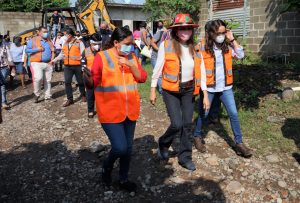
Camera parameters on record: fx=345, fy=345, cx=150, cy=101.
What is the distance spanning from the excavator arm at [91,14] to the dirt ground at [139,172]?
8.97m

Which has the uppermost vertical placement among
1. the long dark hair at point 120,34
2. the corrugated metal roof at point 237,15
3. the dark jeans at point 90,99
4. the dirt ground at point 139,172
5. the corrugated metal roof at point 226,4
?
the corrugated metal roof at point 226,4

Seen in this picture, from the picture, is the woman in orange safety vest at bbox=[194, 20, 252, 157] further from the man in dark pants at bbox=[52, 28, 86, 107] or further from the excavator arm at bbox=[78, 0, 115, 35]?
the excavator arm at bbox=[78, 0, 115, 35]

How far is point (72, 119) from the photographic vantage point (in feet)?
24.8

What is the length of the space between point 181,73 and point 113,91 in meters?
1.00

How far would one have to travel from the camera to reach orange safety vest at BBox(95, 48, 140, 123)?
3771 millimetres

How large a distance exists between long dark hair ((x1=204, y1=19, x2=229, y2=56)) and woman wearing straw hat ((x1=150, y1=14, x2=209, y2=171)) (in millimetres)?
424

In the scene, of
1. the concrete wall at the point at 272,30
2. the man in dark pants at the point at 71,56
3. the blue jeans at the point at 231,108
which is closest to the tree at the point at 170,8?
the concrete wall at the point at 272,30

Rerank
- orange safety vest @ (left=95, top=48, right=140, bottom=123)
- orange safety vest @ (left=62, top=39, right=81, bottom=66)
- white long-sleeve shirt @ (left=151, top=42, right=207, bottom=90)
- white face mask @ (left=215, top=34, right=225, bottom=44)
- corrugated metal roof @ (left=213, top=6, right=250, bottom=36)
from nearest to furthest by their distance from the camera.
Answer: orange safety vest @ (left=95, top=48, right=140, bottom=123) → white long-sleeve shirt @ (left=151, top=42, right=207, bottom=90) → white face mask @ (left=215, top=34, right=225, bottom=44) → orange safety vest @ (left=62, top=39, right=81, bottom=66) → corrugated metal roof @ (left=213, top=6, right=250, bottom=36)

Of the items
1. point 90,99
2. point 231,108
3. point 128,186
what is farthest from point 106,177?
point 90,99

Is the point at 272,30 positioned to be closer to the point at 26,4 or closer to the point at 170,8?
the point at 170,8

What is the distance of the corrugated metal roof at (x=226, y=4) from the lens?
12.3 meters

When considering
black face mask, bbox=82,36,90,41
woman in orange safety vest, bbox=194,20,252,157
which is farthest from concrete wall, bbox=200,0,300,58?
woman in orange safety vest, bbox=194,20,252,157

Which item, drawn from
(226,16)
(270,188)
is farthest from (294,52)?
(270,188)

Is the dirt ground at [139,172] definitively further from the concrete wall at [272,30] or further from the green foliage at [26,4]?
the green foliage at [26,4]
